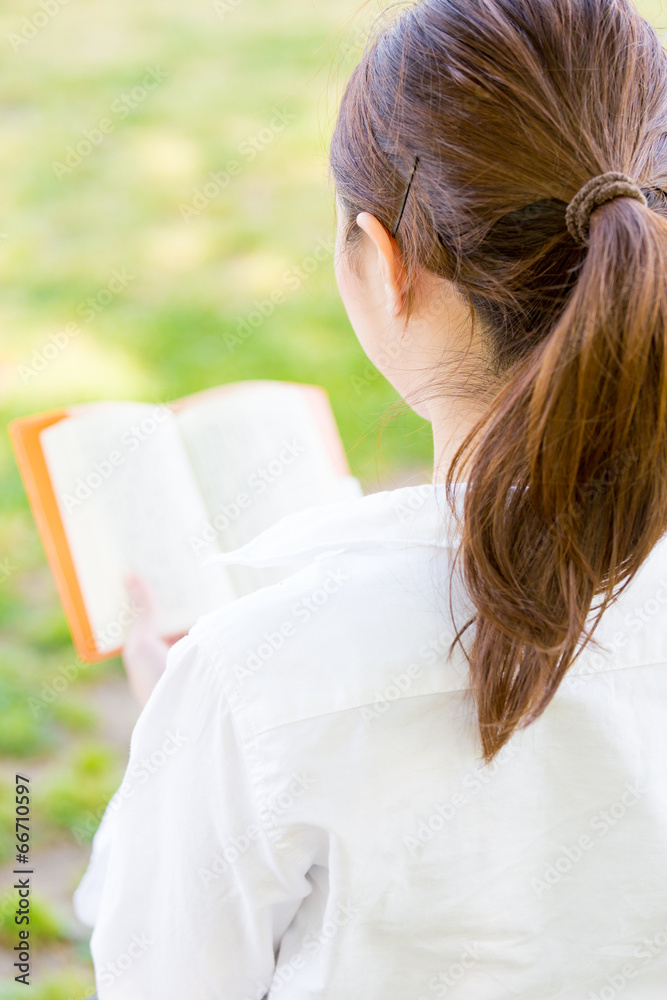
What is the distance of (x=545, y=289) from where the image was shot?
2.04ft

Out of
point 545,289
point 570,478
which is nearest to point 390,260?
point 545,289

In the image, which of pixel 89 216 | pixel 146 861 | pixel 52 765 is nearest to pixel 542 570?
pixel 146 861

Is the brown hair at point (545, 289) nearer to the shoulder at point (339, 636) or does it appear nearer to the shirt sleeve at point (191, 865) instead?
the shoulder at point (339, 636)

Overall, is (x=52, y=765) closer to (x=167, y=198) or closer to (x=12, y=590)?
(x=12, y=590)

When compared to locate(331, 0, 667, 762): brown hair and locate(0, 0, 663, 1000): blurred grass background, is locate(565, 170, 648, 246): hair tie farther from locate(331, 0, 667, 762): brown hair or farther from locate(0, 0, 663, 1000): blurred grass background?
locate(0, 0, 663, 1000): blurred grass background

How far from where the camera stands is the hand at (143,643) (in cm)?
106

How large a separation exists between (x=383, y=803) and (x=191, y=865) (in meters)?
0.17

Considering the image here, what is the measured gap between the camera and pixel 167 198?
2.31m

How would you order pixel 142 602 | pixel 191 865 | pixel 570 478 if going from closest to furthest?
pixel 570 478 < pixel 191 865 < pixel 142 602

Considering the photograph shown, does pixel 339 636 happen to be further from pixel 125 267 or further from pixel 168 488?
pixel 125 267

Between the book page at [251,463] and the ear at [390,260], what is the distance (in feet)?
1.45

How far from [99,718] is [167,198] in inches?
53.8

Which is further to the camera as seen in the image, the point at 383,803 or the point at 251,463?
the point at 251,463

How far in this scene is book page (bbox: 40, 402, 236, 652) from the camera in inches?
40.9
